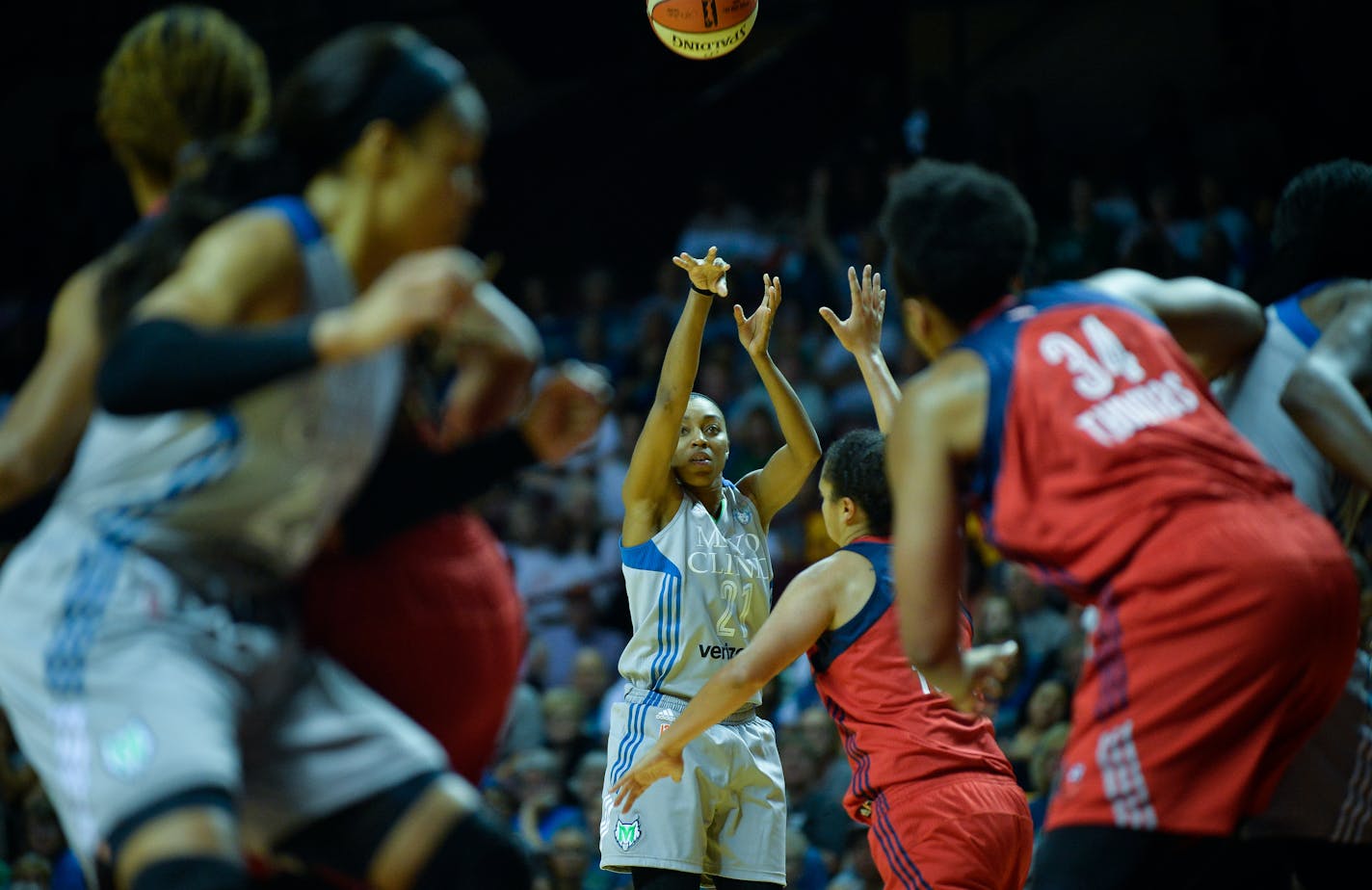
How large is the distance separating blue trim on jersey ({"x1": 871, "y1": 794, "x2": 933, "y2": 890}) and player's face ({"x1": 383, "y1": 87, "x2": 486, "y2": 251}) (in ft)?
7.60

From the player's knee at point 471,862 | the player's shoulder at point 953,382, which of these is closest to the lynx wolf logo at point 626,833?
the player's knee at point 471,862

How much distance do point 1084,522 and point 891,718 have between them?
1.67 m

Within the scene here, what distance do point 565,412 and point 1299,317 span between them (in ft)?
6.33

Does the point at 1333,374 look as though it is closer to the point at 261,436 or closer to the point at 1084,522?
the point at 1084,522

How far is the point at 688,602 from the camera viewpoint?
205 inches

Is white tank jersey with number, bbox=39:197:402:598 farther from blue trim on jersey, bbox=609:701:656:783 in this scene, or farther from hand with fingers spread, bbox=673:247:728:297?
blue trim on jersey, bbox=609:701:656:783

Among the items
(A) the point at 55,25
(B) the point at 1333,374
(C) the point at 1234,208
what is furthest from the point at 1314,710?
(A) the point at 55,25

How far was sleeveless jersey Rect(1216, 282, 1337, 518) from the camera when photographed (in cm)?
361

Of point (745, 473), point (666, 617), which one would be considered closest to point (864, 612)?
point (666, 617)

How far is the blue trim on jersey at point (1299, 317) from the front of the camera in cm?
361

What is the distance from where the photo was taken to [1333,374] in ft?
10.7

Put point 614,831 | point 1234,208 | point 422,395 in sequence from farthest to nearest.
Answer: point 1234,208 → point 614,831 → point 422,395

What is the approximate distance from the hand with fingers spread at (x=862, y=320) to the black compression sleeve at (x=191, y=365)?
2556mm

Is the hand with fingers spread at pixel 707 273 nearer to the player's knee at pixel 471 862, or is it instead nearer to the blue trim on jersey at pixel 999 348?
the blue trim on jersey at pixel 999 348
